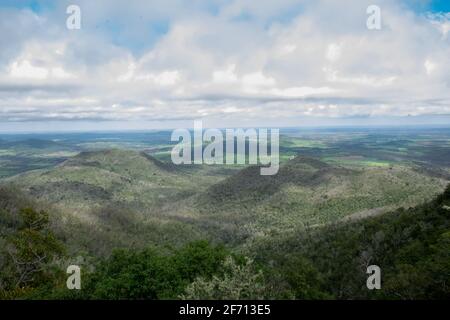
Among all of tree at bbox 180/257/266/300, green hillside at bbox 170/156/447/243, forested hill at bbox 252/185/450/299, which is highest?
tree at bbox 180/257/266/300

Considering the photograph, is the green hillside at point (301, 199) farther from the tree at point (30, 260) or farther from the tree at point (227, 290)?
the tree at point (227, 290)

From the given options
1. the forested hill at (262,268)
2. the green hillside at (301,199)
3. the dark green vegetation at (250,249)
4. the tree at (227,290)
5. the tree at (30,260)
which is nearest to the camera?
the tree at (227,290)

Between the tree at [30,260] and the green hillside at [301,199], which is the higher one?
the tree at [30,260]

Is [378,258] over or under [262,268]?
under

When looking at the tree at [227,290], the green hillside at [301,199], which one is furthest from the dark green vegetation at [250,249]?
the green hillside at [301,199]

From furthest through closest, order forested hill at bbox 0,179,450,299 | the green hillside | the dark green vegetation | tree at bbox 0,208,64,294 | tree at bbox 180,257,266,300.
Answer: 1. the green hillside
2. tree at bbox 0,208,64,294
3. the dark green vegetation
4. forested hill at bbox 0,179,450,299
5. tree at bbox 180,257,266,300

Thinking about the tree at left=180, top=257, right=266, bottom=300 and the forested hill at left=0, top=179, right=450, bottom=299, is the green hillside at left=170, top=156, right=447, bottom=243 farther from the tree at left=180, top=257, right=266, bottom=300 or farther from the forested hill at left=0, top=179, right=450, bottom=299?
the tree at left=180, top=257, right=266, bottom=300

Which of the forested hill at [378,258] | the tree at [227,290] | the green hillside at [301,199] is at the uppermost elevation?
the tree at [227,290]

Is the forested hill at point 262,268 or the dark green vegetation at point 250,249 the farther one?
the dark green vegetation at point 250,249

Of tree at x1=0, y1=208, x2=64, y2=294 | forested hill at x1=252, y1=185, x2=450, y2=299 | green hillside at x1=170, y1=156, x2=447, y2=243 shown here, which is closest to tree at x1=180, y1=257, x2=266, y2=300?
forested hill at x1=252, y1=185, x2=450, y2=299

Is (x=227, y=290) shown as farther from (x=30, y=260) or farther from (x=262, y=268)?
(x=30, y=260)

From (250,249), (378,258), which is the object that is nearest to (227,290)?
(378,258)
